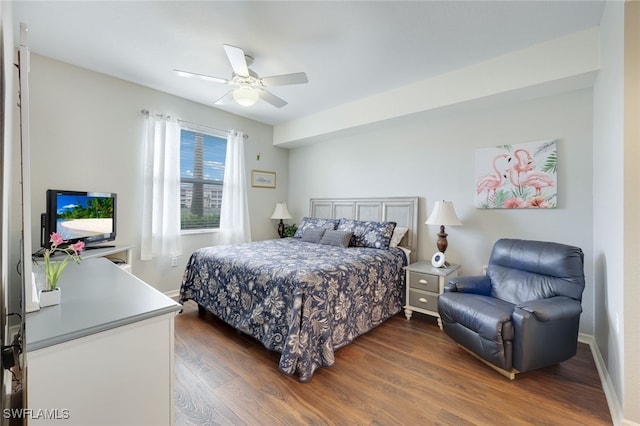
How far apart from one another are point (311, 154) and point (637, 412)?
4.47 m

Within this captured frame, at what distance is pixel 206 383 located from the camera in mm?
1982

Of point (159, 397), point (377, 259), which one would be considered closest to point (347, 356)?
point (377, 259)

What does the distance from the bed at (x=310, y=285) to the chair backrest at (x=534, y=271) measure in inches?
39.9

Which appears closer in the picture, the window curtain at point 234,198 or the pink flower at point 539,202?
the pink flower at point 539,202

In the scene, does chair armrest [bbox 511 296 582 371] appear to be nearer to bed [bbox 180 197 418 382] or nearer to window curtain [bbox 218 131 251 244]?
bed [bbox 180 197 418 382]

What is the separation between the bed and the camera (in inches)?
83.0

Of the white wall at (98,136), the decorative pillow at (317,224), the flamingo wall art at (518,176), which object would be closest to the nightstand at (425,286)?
the flamingo wall art at (518,176)

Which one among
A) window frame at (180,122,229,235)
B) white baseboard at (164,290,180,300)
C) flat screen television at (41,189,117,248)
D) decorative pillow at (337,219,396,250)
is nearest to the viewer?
flat screen television at (41,189,117,248)

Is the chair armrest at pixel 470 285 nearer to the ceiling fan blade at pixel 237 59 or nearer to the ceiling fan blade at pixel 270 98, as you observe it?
the ceiling fan blade at pixel 270 98

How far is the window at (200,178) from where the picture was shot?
396 cm

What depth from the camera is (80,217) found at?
8.86 feet

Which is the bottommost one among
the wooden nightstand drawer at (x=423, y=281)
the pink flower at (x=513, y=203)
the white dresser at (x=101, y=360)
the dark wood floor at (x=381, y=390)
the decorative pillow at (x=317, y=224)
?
the dark wood floor at (x=381, y=390)

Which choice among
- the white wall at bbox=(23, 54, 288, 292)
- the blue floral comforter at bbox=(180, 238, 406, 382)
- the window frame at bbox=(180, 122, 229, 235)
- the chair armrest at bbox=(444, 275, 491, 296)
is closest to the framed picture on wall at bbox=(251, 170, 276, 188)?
the window frame at bbox=(180, 122, 229, 235)

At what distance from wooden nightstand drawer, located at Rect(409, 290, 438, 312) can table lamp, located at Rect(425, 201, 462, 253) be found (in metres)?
0.55
